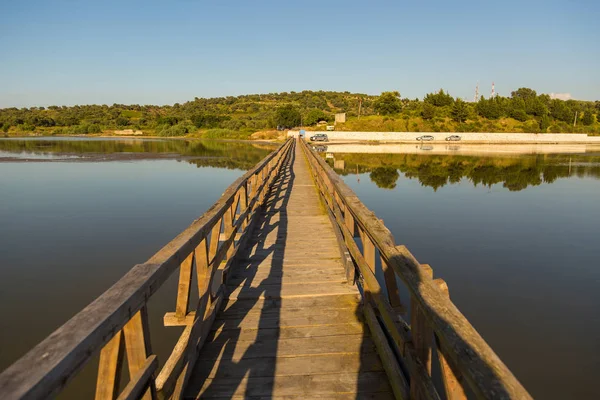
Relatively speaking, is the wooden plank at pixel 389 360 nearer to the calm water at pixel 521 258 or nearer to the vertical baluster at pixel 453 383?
the vertical baluster at pixel 453 383

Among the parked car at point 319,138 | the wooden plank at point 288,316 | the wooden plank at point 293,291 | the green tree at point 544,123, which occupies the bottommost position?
the wooden plank at point 288,316

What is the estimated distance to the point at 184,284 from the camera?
2.98 metres

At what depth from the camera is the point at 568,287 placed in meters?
7.24

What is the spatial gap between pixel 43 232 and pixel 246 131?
6259cm

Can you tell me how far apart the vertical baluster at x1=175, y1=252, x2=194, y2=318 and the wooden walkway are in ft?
1.30

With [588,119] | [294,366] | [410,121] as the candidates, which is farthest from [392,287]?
[588,119]

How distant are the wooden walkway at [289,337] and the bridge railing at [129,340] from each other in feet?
0.77

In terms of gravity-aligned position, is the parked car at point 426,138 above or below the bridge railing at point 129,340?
above

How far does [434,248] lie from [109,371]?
8736 mm

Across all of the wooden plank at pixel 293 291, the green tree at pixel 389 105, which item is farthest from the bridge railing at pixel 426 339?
the green tree at pixel 389 105

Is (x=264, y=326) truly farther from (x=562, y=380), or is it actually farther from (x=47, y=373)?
(x=562, y=380)

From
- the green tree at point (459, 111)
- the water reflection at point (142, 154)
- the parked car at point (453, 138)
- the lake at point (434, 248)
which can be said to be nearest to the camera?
the lake at point (434, 248)

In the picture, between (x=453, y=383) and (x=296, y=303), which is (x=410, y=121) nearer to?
(x=296, y=303)

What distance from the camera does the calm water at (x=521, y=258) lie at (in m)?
5.07
